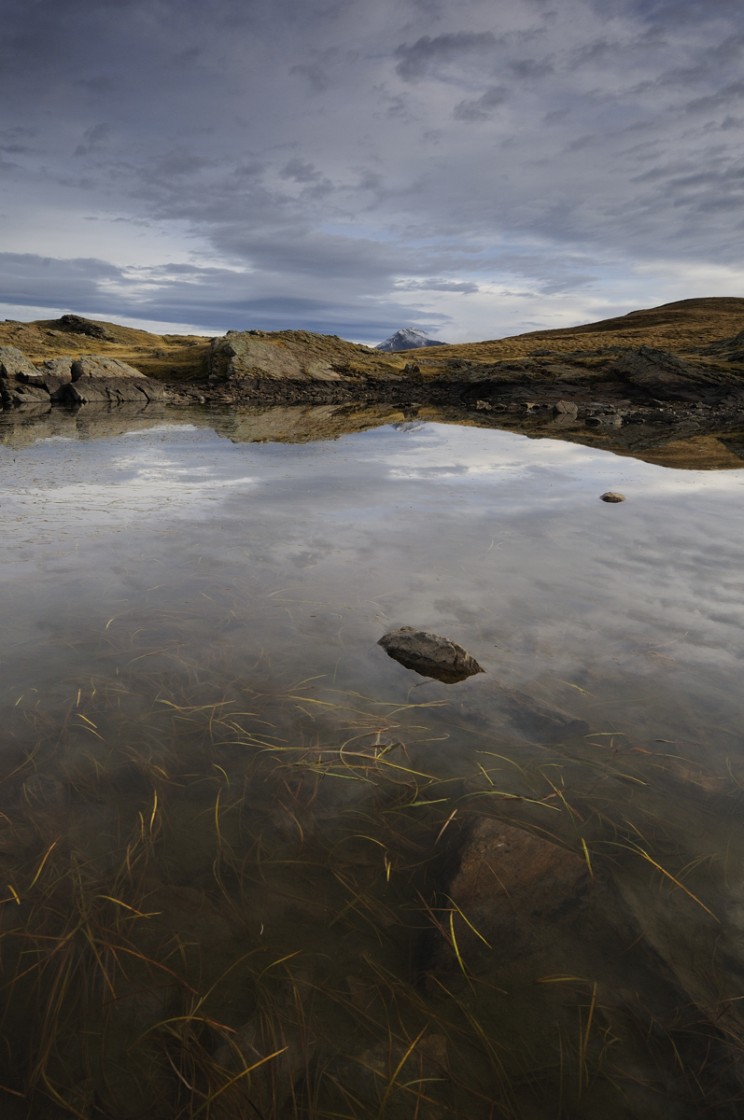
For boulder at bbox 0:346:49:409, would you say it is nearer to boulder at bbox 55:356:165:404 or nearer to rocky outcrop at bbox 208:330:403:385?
boulder at bbox 55:356:165:404

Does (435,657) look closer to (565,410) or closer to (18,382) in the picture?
(565,410)

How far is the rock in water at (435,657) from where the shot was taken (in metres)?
3.99

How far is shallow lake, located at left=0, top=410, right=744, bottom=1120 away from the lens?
183 cm

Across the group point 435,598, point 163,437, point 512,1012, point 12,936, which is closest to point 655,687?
point 435,598

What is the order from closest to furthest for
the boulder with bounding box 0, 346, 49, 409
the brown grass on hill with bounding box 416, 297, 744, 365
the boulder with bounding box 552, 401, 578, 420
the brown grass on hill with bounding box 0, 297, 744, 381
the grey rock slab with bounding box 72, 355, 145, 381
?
the boulder with bounding box 552, 401, 578, 420 → the boulder with bounding box 0, 346, 49, 409 → the grey rock slab with bounding box 72, 355, 145, 381 → the brown grass on hill with bounding box 0, 297, 744, 381 → the brown grass on hill with bounding box 416, 297, 744, 365

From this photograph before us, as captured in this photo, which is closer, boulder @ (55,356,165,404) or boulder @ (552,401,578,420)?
boulder @ (552,401,578,420)

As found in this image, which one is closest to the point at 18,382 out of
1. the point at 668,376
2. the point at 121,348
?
the point at 668,376

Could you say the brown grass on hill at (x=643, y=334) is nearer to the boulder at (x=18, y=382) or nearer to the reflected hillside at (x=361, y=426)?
the reflected hillside at (x=361, y=426)

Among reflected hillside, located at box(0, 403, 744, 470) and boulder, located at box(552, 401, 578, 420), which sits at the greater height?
boulder, located at box(552, 401, 578, 420)

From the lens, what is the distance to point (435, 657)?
4.03 m

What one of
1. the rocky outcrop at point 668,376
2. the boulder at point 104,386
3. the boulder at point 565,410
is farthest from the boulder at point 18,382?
the rocky outcrop at point 668,376

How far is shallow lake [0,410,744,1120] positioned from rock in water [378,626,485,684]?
0.30ft

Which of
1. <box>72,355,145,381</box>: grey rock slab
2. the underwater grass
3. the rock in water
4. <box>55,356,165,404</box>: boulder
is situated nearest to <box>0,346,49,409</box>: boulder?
<box>55,356,165,404</box>: boulder

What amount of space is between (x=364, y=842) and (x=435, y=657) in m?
1.60
